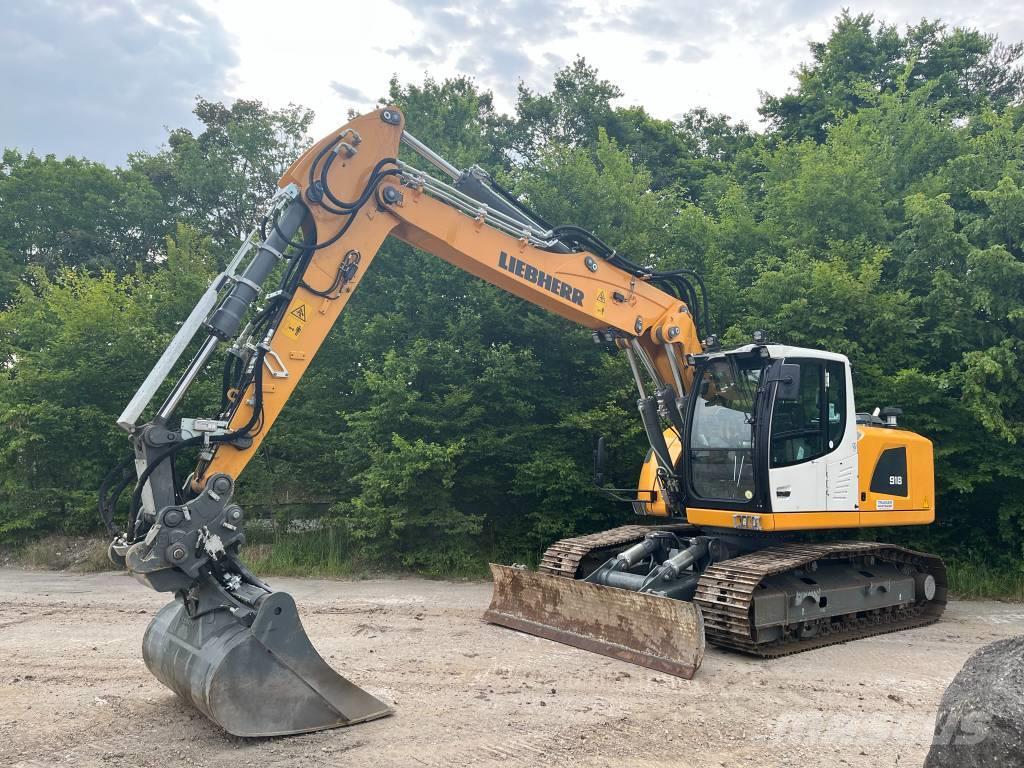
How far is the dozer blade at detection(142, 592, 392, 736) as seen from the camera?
409 cm

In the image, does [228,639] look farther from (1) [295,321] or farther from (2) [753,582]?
(2) [753,582]

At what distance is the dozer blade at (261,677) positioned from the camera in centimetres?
409

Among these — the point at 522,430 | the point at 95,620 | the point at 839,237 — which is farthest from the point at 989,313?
the point at 95,620

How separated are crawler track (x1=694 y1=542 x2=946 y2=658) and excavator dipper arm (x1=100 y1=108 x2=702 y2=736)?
2077 millimetres

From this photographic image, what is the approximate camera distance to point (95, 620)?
7.32 metres

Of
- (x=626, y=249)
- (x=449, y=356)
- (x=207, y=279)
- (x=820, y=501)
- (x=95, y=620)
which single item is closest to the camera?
(x=820, y=501)

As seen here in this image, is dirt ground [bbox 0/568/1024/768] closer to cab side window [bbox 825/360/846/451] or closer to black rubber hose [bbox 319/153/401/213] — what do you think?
cab side window [bbox 825/360/846/451]

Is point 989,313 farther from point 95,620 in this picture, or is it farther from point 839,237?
point 95,620

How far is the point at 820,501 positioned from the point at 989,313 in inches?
164

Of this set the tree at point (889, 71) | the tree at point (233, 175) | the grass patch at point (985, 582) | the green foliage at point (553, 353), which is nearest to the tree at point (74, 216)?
the tree at point (233, 175)

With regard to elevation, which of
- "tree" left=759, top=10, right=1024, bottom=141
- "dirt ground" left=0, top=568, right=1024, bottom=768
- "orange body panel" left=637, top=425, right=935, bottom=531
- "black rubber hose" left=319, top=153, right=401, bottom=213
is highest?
"tree" left=759, top=10, right=1024, bottom=141

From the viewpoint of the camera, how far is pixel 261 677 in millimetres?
4176

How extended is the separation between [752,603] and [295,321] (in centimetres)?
406

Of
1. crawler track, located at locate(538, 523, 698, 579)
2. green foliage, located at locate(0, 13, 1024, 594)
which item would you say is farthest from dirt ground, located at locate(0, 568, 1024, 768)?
green foliage, located at locate(0, 13, 1024, 594)
